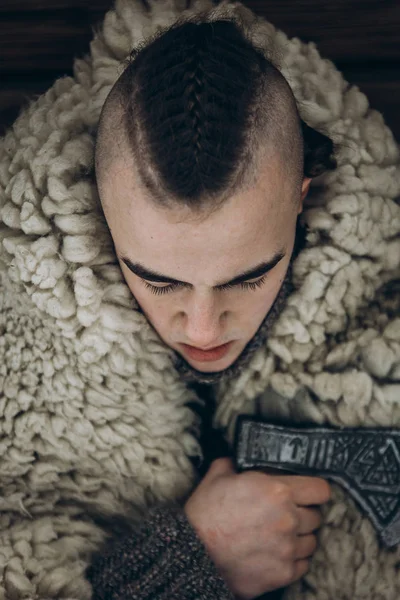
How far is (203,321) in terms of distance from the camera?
954 millimetres

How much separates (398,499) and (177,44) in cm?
58

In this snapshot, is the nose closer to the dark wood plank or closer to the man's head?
the man's head

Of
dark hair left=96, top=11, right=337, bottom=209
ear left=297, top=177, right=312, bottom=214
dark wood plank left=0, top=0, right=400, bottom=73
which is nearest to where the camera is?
dark hair left=96, top=11, right=337, bottom=209

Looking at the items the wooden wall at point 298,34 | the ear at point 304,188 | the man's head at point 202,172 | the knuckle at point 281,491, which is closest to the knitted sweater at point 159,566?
the knuckle at point 281,491

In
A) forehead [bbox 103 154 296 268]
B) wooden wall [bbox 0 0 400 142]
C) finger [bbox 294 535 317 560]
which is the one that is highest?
wooden wall [bbox 0 0 400 142]

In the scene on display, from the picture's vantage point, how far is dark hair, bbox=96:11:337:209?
860mm

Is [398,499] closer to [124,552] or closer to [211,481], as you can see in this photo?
[211,481]

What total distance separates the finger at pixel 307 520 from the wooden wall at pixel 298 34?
57cm

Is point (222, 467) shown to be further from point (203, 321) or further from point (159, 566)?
point (203, 321)

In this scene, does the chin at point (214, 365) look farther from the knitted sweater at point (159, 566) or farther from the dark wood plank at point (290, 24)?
the dark wood plank at point (290, 24)

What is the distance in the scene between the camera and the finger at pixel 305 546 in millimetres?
1072

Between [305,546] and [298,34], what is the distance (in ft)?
2.19

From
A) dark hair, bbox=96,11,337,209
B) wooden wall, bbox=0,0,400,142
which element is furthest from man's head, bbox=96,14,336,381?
wooden wall, bbox=0,0,400,142

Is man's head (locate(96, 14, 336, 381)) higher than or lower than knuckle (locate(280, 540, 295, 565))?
higher
